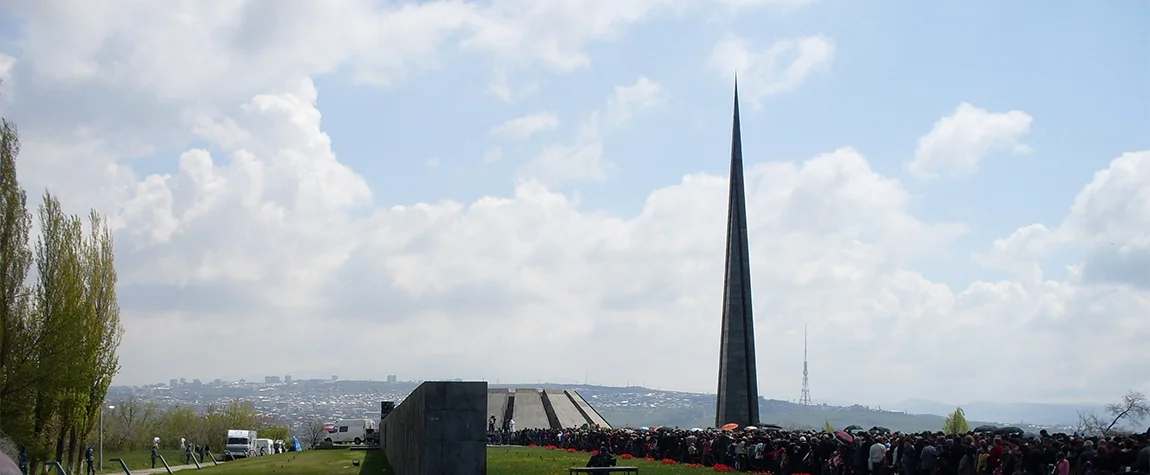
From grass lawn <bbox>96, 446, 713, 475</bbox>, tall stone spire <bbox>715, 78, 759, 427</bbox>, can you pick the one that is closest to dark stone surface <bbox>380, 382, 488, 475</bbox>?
grass lawn <bbox>96, 446, 713, 475</bbox>

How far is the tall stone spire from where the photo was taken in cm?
5122

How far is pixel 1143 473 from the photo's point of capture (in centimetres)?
1630

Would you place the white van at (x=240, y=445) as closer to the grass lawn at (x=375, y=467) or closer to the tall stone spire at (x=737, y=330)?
the grass lawn at (x=375, y=467)

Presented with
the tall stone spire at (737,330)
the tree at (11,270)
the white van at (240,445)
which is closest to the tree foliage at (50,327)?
the tree at (11,270)

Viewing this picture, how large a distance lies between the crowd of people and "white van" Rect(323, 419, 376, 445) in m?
25.7

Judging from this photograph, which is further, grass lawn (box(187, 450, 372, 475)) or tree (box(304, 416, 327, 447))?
tree (box(304, 416, 327, 447))

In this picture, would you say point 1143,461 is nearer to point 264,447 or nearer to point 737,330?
point 737,330

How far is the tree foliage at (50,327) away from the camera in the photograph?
32594 mm

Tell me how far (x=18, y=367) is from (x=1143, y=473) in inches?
1183

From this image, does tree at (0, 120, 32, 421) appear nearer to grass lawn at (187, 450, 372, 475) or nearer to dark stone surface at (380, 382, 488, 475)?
grass lawn at (187, 450, 372, 475)

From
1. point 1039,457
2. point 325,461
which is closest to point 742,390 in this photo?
point 325,461

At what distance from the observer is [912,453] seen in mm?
22250

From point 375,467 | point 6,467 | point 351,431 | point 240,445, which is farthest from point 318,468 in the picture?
point 240,445

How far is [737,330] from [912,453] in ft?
96.7
